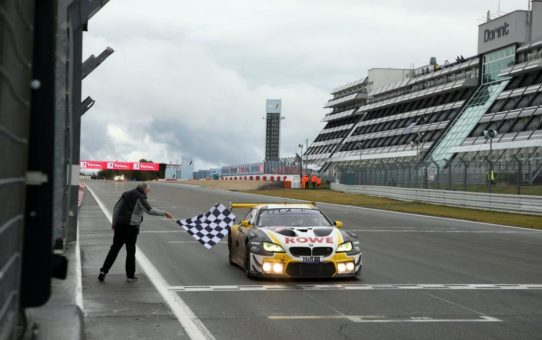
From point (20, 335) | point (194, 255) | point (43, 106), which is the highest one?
point (43, 106)

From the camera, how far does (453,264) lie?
13750mm

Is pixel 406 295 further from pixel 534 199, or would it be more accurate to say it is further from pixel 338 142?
pixel 338 142

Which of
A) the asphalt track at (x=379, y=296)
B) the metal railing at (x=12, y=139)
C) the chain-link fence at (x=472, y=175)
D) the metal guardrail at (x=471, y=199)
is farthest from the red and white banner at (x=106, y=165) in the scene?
the metal railing at (x=12, y=139)

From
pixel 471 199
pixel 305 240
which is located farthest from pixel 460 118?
pixel 305 240

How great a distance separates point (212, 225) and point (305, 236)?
2916mm

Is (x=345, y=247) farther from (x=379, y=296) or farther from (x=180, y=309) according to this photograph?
(x=180, y=309)

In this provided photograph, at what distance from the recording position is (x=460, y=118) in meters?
87.4

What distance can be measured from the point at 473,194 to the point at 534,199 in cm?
588

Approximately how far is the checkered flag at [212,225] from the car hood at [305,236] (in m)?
1.91

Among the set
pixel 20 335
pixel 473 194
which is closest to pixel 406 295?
pixel 20 335

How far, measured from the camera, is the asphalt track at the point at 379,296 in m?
7.43

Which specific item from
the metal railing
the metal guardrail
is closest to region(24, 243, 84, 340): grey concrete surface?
the metal railing

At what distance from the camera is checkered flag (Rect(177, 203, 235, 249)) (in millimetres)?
13211

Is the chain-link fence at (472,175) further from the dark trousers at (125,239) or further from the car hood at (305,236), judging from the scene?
the dark trousers at (125,239)
